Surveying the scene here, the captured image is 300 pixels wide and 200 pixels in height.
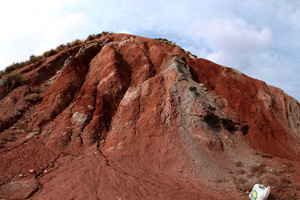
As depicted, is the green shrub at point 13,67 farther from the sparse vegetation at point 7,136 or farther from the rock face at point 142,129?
the sparse vegetation at point 7,136

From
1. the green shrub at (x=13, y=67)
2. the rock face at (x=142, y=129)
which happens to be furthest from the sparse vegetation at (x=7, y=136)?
the green shrub at (x=13, y=67)

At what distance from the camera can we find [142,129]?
10570 millimetres

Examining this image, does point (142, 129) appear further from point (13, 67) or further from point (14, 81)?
point (13, 67)

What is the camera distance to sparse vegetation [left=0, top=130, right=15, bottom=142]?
9719 mm

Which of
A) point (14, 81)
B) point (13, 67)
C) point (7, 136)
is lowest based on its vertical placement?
point (7, 136)

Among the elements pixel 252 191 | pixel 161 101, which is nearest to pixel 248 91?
pixel 161 101

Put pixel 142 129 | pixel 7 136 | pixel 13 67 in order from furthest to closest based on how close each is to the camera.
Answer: pixel 13 67 < pixel 142 129 < pixel 7 136

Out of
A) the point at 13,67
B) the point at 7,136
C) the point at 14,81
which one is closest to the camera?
the point at 7,136

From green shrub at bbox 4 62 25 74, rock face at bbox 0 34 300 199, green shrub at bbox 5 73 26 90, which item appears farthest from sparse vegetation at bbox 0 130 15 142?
green shrub at bbox 4 62 25 74

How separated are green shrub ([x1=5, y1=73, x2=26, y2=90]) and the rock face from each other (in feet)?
1.26

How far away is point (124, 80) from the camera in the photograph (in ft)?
42.7

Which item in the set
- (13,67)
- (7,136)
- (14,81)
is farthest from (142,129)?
(13,67)

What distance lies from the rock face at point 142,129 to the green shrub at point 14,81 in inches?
15.2

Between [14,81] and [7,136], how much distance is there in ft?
13.9
